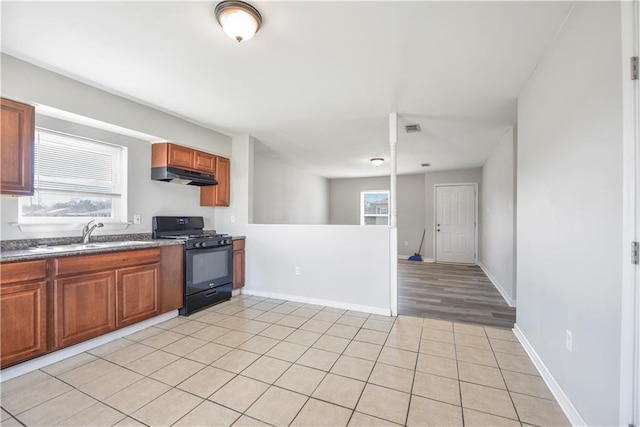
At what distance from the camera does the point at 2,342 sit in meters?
1.92

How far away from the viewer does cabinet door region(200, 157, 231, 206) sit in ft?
13.8

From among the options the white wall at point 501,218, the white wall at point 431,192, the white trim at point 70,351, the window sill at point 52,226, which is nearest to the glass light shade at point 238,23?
the window sill at point 52,226

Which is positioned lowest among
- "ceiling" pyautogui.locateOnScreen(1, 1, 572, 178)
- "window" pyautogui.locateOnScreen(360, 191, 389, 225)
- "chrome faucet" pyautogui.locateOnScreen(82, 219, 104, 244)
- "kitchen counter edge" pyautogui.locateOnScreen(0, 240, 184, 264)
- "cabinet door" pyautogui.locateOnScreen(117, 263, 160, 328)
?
"cabinet door" pyautogui.locateOnScreen(117, 263, 160, 328)

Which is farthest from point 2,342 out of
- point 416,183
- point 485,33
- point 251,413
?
point 416,183

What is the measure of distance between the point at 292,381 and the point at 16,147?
2.78m

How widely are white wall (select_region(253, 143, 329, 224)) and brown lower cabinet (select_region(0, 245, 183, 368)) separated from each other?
2844mm

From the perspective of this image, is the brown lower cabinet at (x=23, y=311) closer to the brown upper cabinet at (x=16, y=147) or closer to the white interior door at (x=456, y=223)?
the brown upper cabinet at (x=16, y=147)

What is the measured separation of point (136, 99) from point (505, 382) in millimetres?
4227

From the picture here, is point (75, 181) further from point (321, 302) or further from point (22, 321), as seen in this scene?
point (321, 302)

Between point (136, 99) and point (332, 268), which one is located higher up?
point (136, 99)

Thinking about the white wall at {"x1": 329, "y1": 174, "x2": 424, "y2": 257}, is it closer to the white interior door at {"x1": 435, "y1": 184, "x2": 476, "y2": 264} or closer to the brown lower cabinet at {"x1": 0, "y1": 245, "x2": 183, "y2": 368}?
the white interior door at {"x1": 435, "y1": 184, "x2": 476, "y2": 264}

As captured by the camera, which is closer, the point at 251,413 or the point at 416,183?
the point at 251,413

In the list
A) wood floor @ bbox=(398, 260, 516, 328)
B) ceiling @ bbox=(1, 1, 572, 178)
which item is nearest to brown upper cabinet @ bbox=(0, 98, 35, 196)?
ceiling @ bbox=(1, 1, 572, 178)

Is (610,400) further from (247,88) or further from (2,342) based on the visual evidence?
(2,342)
